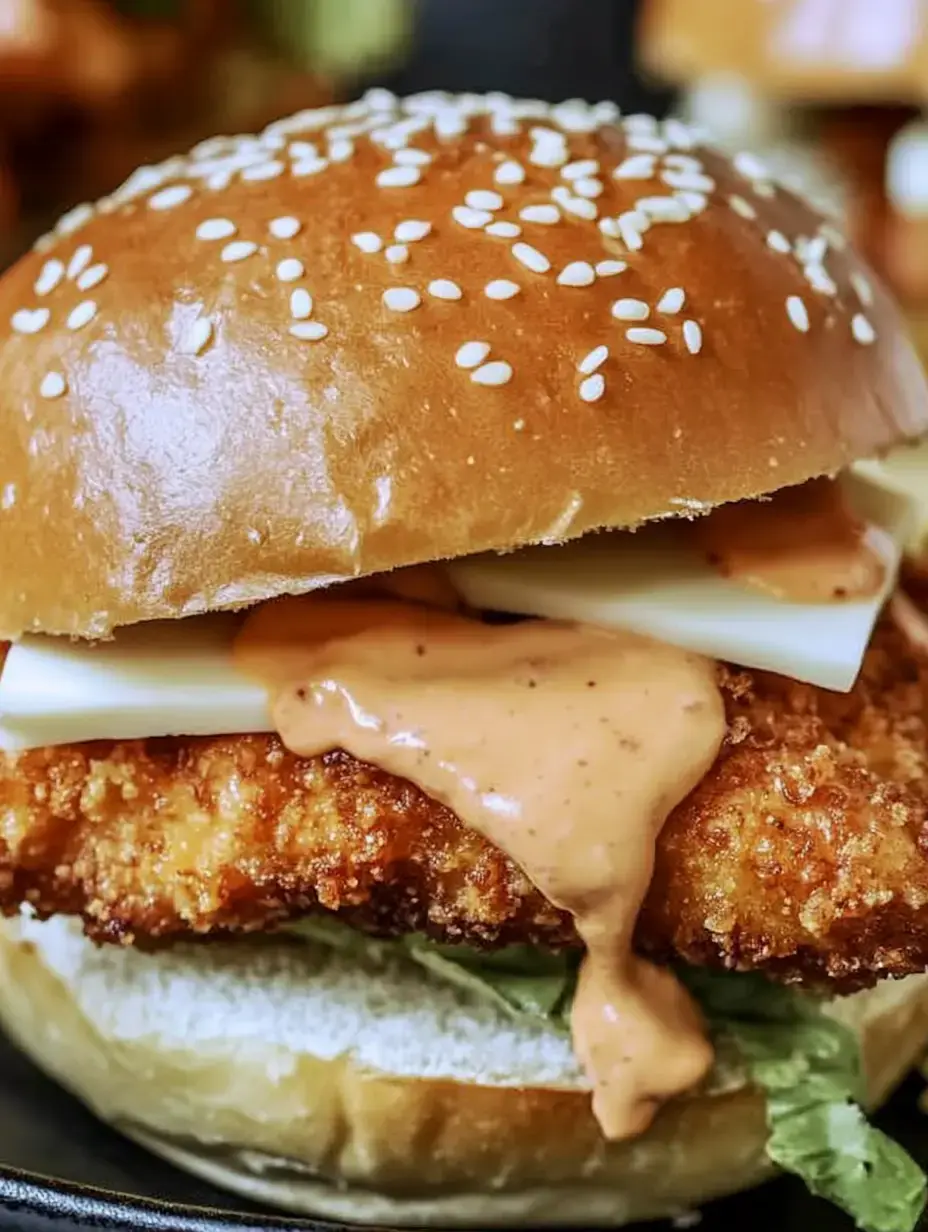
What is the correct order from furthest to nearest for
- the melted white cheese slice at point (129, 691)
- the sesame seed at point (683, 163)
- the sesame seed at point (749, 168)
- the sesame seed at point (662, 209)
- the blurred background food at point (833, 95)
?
the blurred background food at point (833, 95), the sesame seed at point (749, 168), the sesame seed at point (683, 163), the sesame seed at point (662, 209), the melted white cheese slice at point (129, 691)

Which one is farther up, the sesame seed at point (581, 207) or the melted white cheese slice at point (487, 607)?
the sesame seed at point (581, 207)

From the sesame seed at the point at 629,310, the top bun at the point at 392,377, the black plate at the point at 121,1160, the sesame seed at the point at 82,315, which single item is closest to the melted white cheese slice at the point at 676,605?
the top bun at the point at 392,377

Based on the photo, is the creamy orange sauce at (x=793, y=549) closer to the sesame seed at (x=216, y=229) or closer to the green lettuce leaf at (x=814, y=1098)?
the green lettuce leaf at (x=814, y=1098)

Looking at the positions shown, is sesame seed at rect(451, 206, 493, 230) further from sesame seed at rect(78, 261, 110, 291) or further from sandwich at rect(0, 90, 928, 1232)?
sesame seed at rect(78, 261, 110, 291)

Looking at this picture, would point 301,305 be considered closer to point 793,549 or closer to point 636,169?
point 636,169

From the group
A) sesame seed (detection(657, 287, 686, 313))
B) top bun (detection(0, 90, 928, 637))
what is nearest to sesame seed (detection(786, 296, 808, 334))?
top bun (detection(0, 90, 928, 637))

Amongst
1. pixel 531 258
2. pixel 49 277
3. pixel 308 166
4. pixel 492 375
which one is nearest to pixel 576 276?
pixel 531 258

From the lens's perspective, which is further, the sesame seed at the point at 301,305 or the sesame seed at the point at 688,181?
the sesame seed at the point at 688,181
